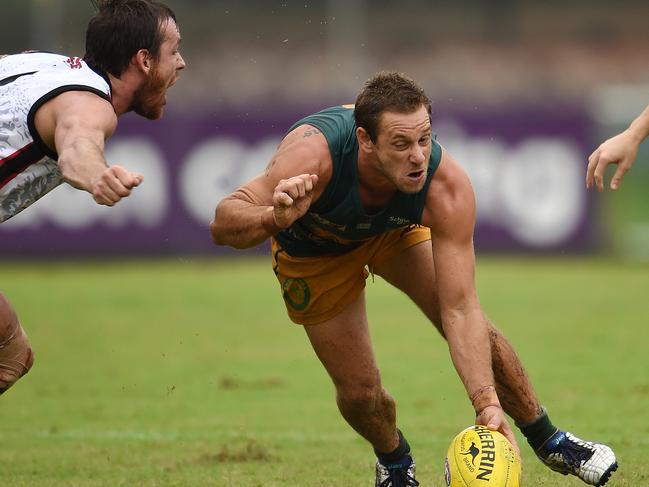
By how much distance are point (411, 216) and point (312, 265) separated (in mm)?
838

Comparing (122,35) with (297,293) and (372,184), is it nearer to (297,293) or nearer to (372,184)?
(372,184)

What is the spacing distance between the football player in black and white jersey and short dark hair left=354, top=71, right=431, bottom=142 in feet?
3.17

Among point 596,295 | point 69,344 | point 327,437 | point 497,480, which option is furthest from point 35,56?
point 596,295

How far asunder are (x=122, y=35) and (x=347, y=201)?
56.3 inches

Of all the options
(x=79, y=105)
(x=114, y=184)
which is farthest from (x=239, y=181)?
(x=114, y=184)

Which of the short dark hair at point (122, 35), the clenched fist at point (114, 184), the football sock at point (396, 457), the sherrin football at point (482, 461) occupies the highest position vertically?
the short dark hair at point (122, 35)

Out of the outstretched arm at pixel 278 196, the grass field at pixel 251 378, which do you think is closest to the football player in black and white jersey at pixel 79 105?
the outstretched arm at pixel 278 196

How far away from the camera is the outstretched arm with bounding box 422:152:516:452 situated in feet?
20.5

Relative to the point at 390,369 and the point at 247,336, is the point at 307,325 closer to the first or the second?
the point at 390,369

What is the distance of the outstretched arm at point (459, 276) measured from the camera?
6238mm

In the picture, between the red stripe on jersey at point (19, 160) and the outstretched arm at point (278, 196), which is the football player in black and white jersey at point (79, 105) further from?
the outstretched arm at point (278, 196)

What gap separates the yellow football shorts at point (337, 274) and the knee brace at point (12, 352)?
159cm

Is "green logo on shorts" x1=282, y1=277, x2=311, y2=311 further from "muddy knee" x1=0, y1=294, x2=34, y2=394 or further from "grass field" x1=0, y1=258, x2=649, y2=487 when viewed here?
"muddy knee" x1=0, y1=294, x2=34, y2=394

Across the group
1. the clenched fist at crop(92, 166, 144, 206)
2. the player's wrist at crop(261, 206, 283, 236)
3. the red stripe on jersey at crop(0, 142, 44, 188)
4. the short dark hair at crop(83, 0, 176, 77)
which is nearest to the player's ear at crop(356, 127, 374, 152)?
the player's wrist at crop(261, 206, 283, 236)
